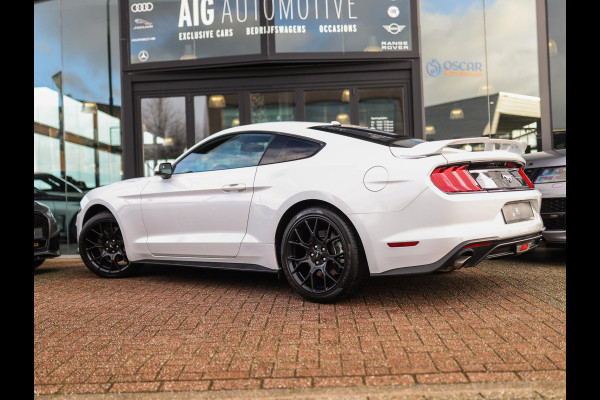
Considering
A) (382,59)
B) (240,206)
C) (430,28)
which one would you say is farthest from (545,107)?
(240,206)

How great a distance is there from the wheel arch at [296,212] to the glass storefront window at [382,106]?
4.92m

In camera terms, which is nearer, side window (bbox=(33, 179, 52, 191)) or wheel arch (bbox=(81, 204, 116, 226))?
wheel arch (bbox=(81, 204, 116, 226))

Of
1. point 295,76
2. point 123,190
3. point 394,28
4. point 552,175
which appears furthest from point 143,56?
point 552,175

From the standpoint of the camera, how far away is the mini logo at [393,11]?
8.98 meters

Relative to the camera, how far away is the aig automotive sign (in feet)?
29.0

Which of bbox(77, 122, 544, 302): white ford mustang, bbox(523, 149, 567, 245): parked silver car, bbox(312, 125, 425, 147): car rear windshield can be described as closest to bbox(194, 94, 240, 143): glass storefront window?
bbox(77, 122, 544, 302): white ford mustang

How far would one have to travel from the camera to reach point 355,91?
909 cm

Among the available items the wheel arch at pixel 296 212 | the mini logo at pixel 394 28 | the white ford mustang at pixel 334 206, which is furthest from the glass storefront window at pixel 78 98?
the wheel arch at pixel 296 212

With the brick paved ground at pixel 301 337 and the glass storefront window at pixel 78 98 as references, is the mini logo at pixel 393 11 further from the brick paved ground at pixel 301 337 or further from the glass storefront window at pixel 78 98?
the brick paved ground at pixel 301 337

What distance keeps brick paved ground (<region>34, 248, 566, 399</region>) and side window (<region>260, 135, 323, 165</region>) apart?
1244mm

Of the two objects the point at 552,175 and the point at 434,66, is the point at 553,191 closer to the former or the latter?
the point at 552,175

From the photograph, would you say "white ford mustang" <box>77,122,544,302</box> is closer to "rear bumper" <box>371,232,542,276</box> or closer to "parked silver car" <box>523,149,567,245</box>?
"rear bumper" <box>371,232,542,276</box>

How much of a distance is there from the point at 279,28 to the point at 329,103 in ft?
4.93

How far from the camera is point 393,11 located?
8992 mm
